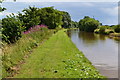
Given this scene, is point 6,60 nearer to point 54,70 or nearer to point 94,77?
point 54,70

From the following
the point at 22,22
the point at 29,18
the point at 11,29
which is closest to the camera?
the point at 11,29

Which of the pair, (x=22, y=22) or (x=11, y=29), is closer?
(x=11, y=29)

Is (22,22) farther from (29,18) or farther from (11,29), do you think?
(29,18)

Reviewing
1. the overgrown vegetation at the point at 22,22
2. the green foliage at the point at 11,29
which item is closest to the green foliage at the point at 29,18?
the overgrown vegetation at the point at 22,22

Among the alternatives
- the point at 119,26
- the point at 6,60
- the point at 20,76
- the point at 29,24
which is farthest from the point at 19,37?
the point at 119,26

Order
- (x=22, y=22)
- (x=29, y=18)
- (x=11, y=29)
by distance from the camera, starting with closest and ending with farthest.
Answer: (x=11, y=29) < (x=22, y=22) < (x=29, y=18)

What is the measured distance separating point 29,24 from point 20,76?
16621 mm

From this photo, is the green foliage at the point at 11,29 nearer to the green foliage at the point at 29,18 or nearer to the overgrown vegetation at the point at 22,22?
the overgrown vegetation at the point at 22,22

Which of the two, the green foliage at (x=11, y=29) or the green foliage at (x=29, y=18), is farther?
the green foliage at (x=29, y=18)

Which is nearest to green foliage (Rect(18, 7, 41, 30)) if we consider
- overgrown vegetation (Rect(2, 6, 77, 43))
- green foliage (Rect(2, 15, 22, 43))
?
overgrown vegetation (Rect(2, 6, 77, 43))

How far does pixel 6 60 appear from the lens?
680 centimetres

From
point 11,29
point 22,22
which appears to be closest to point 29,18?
point 22,22

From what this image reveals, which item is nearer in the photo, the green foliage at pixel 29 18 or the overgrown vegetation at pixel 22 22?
the overgrown vegetation at pixel 22 22

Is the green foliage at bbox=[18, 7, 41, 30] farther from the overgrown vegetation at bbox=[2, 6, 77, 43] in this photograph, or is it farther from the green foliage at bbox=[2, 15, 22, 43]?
the green foliage at bbox=[2, 15, 22, 43]
